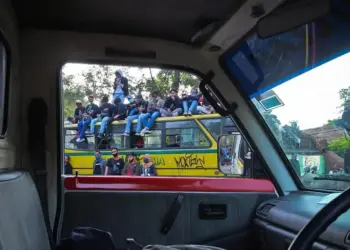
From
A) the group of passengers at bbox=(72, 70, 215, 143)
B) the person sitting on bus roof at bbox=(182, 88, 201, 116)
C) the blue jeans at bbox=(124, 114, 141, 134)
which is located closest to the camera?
the group of passengers at bbox=(72, 70, 215, 143)

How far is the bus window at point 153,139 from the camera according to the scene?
432 cm

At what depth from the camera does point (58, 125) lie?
233 cm

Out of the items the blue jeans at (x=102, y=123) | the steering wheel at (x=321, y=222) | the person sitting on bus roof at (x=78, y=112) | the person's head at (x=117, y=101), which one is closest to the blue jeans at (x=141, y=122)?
the blue jeans at (x=102, y=123)

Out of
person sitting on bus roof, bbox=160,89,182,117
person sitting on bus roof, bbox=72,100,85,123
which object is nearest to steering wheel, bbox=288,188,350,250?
person sitting on bus roof, bbox=72,100,85,123

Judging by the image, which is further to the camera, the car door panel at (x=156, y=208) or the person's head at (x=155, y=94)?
the person's head at (x=155, y=94)

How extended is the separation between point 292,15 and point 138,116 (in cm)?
226

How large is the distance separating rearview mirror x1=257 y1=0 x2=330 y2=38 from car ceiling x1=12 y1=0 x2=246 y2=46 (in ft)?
0.51

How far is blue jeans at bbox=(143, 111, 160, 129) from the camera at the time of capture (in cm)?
393

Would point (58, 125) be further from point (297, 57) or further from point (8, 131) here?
point (297, 57)

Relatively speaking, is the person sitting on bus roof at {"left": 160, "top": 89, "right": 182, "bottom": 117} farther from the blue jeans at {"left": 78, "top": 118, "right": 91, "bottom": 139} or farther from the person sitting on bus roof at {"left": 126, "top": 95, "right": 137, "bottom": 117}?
the blue jeans at {"left": 78, "top": 118, "right": 91, "bottom": 139}

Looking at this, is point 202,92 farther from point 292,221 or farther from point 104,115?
point 104,115

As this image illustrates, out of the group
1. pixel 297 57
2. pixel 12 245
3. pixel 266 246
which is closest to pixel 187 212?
pixel 266 246

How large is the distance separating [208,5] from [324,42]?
56 cm

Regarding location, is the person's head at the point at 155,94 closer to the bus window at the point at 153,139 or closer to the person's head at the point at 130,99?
the person's head at the point at 130,99
